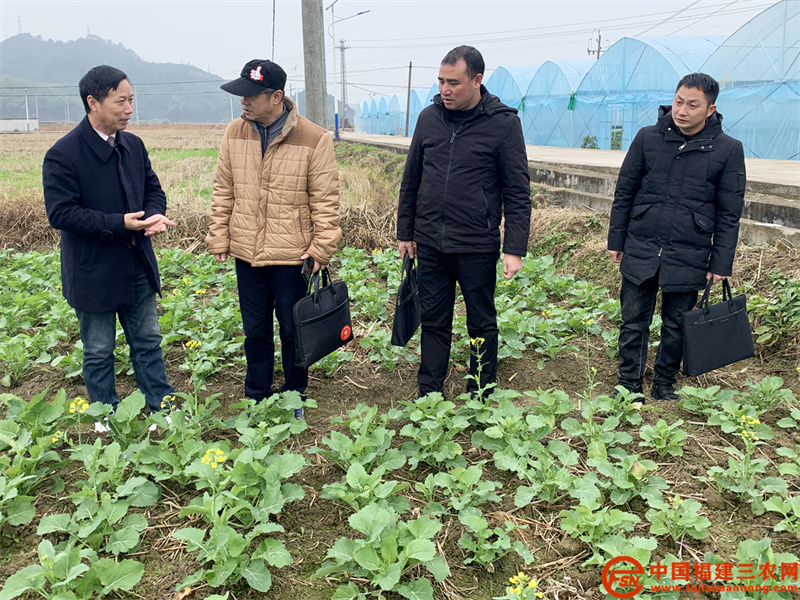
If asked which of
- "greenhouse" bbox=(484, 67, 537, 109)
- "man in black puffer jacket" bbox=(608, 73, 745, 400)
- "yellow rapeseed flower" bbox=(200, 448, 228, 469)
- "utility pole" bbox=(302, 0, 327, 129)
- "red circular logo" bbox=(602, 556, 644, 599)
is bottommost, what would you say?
"red circular logo" bbox=(602, 556, 644, 599)

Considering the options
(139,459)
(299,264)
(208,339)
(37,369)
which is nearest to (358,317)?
(208,339)

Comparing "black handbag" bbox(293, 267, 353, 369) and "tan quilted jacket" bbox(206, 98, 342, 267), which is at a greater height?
"tan quilted jacket" bbox(206, 98, 342, 267)

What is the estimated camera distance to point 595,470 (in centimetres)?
317

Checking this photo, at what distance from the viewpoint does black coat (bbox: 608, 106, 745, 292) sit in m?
3.59

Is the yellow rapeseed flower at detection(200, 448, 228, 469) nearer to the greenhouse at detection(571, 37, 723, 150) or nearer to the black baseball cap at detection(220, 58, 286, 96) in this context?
the black baseball cap at detection(220, 58, 286, 96)

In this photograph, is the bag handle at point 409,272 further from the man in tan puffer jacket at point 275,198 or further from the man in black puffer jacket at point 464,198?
the man in tan puffer jacket at point 275,198

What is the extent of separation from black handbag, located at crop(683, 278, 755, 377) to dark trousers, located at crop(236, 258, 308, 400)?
7.16ft

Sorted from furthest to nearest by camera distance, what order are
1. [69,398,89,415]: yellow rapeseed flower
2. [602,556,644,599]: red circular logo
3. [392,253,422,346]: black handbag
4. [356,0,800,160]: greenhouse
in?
[356,0,800,160]: greenhouse
[392,253,422,346]: black handbag
[69,398,89,415]: yellow rapeseed flower
[602,556,644,599]: red circular logo

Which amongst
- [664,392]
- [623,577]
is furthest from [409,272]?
[623,577]

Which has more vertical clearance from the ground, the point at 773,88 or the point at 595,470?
the point at 773,88

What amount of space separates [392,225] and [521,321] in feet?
12.4

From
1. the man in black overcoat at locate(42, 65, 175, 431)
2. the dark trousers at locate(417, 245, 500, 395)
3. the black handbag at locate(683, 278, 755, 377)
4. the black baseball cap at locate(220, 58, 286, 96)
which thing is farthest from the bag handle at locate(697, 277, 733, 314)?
the man in black overcoat at locate(42, 65, 175, 431)

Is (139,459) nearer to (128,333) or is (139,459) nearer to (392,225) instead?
(128,333)

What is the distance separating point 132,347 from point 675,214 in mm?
3130
